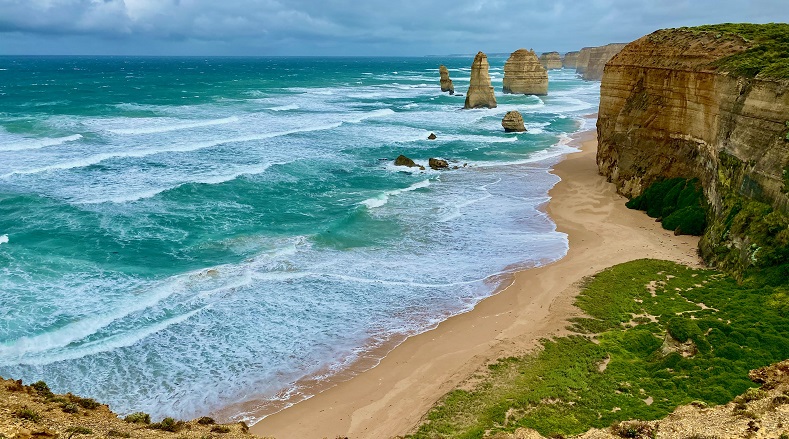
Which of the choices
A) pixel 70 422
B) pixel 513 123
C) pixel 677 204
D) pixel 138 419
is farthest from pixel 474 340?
pixel 513 123

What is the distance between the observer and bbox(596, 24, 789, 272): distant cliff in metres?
20.8

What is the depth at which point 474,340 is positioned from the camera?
18.7 meters

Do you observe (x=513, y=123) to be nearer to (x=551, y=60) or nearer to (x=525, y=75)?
(x=525, y=75)

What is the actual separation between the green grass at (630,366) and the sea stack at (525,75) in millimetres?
84245

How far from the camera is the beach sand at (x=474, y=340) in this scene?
49.1 feet

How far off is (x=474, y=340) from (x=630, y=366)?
490 centimetres

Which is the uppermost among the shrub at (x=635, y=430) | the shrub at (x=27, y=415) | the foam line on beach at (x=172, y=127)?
the foam line on beach at (x=172, y=127)

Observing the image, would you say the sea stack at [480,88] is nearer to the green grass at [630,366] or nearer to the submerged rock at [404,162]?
the submerged rock at [404,162]

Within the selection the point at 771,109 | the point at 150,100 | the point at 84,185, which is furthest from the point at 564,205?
the point at 150,100

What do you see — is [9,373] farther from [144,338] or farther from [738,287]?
[738,287]

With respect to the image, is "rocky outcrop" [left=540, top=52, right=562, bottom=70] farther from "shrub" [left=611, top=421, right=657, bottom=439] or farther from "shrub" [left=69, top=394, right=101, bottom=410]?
"shrub" [left=69, top=394, right=101, bottom=410]

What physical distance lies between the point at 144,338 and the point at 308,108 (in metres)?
63.1

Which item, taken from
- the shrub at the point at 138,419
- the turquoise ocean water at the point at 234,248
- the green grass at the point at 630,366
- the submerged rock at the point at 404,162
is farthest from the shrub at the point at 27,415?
the submerged rock at the point at 404,162

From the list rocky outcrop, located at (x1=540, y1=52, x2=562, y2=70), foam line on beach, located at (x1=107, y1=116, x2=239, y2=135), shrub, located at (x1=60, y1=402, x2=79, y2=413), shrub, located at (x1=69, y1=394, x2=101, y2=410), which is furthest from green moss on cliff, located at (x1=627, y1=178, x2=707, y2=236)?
rocky outcrop, located at (x1=540, y1=52, x2=562, y2=70)
